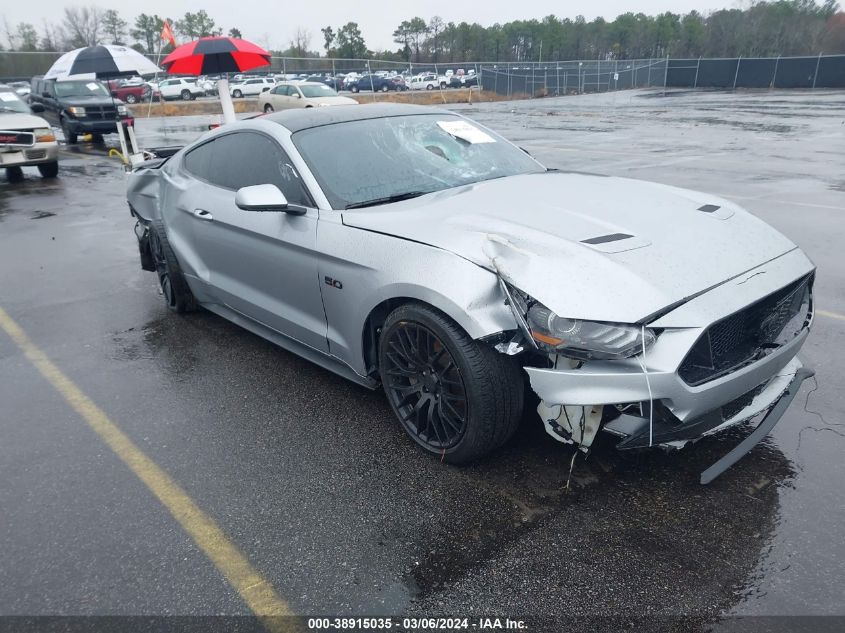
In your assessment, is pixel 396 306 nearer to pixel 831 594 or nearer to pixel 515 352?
pixel 515 352

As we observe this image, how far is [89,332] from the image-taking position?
5145mm

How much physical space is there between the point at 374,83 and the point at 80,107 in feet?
91.5

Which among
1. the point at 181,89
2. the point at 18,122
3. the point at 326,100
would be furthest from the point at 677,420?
the point at 181,89

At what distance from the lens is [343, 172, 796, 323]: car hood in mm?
2623

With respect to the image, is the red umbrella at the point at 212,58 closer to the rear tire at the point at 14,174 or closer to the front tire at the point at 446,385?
the rear tire at the point at 14,174

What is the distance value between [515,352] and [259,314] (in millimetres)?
2024

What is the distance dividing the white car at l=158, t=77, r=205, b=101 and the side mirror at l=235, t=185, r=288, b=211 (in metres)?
44.9

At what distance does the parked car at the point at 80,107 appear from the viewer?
1875 centimetres

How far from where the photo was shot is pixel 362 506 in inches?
115

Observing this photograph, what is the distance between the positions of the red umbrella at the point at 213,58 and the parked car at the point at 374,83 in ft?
108

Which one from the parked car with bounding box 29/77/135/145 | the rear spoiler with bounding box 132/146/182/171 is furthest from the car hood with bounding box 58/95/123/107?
the rear spoiler with bounding box 132/146/182/171

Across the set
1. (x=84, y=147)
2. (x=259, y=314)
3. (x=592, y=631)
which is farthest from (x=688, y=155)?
(x=84, y=147)

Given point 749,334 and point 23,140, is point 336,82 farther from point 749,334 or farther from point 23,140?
point 749,334

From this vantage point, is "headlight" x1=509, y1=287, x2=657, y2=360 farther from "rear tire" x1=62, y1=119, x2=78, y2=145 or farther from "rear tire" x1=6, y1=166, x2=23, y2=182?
"rear tire" x1=62, y1=119, x2=78, y2=145
